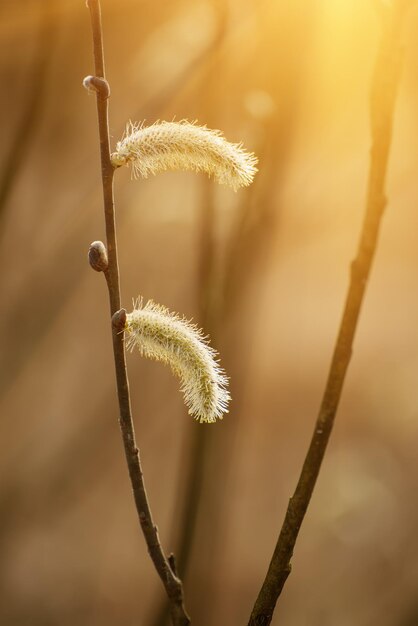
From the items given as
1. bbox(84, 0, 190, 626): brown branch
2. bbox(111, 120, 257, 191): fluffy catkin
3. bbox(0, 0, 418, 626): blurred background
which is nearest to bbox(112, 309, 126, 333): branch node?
bbox(84, 0, 190, 626): brown branch

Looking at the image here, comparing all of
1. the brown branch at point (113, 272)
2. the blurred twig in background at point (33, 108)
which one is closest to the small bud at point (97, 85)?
the brown branch at point (113, 272)

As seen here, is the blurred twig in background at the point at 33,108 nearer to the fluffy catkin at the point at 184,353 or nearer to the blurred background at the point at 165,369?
the blurred background at the point at 165,369

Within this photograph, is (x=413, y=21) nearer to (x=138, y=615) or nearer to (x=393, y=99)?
(x=393, y=99)

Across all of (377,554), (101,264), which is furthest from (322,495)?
(101,264)

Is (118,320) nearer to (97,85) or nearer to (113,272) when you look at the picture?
(113,272)

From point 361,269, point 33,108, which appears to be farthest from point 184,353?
point 33,108
